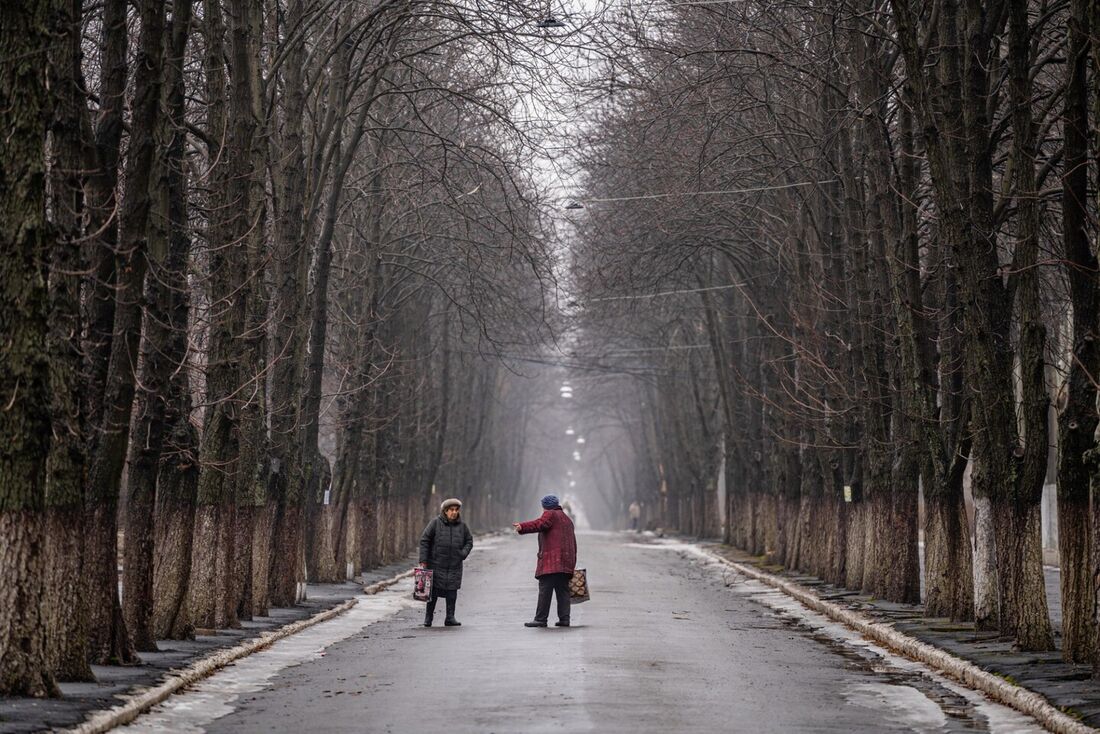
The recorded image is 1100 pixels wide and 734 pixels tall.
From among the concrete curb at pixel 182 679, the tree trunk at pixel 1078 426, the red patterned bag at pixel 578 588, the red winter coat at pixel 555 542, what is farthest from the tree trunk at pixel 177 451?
the tree trunk at pixel 1078 426

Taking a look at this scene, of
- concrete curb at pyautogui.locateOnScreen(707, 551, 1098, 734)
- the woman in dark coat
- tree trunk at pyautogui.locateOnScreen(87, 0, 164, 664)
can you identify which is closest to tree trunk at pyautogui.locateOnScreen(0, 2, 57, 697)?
tree trunk at pyautogui.locateOnScreen(87, 0, 164, 664)

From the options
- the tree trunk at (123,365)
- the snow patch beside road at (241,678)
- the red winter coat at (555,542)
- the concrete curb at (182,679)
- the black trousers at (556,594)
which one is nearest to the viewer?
the concrete curb at (182,679)

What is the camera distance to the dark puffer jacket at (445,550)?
23.1 meters

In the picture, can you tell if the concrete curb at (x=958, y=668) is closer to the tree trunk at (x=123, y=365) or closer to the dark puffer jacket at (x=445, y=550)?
the dark puffer jacket at (x=445, y=550)

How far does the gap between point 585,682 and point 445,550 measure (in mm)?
8845

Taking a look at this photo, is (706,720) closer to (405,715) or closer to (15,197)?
(405,715)

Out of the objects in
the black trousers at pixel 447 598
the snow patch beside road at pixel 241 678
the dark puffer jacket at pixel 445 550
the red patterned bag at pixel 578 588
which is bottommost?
the snow patch beside road at pixel 241 678

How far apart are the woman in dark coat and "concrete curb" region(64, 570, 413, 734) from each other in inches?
73.5

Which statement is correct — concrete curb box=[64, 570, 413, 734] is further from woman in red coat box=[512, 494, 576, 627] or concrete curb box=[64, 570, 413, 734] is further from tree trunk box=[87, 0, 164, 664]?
woman in red coat box=[512, 494, 576, 627]

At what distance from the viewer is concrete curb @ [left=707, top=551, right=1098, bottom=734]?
12.4 meters

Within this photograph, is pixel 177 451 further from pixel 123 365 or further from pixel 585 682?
pixel 585 682

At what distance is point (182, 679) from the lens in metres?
14.8

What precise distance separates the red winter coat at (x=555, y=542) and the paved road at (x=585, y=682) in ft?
2.94

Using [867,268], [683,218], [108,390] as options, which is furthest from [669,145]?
[108,390]
